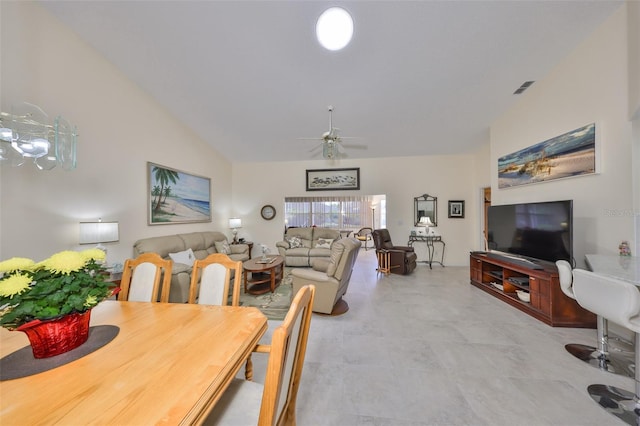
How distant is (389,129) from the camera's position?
4.41 metres

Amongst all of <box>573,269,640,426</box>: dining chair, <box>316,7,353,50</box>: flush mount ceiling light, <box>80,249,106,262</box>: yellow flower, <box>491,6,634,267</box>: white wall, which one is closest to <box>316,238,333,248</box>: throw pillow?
<box>491,6,634,267</box>: white wall

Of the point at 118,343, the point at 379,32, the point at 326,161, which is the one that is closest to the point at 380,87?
the point at 379,32

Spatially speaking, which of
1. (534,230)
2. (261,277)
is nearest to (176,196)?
(261,277)

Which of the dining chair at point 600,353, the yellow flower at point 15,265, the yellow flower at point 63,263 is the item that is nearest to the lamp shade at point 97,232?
the yellow flower at point 15,265

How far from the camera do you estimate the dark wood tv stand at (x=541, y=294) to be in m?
2.45

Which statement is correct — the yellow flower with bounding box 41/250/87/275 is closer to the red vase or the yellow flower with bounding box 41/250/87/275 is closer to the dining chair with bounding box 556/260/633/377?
the red vase

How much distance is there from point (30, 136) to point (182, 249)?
8.89ft

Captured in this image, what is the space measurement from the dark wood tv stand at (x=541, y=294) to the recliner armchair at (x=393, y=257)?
142 cm

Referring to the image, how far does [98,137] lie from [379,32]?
12.4ft

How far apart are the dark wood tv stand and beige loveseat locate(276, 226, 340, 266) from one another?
326 cm

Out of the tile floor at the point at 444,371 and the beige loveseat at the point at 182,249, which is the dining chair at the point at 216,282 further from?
the beige loveseat at the point at 182,249

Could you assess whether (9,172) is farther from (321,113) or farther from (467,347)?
(467,347)

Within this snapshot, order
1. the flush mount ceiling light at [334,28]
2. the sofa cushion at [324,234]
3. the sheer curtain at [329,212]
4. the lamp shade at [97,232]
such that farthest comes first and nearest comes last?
the sheer curtain at [329,212] → the sofa cushion at [324,234] → the lamp shade at [97,232] → the flush mount ceiling light at [334,28]

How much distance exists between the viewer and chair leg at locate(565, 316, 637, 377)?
1778 mm
